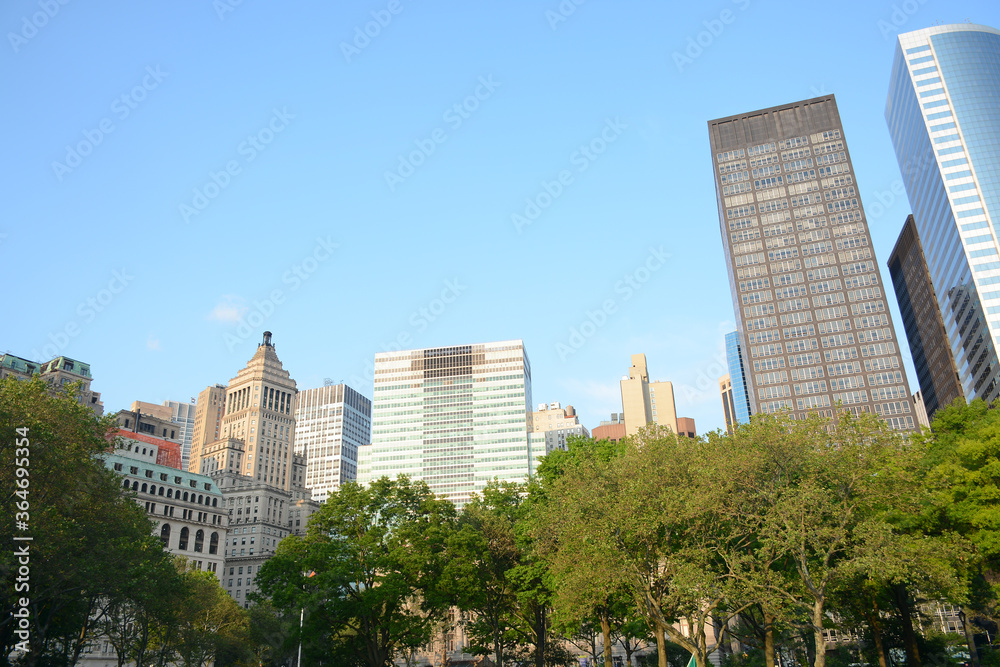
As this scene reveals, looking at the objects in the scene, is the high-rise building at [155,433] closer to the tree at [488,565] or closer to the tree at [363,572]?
the tree at [363,572]

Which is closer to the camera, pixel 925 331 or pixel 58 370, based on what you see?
pixel 58 370

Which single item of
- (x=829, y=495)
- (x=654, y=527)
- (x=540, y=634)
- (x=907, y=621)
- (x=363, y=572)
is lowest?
(x=540, y=634)

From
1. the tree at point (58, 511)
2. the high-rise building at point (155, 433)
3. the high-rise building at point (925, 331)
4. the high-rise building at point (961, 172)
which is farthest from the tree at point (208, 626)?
the high-rise building at point (925, 331)

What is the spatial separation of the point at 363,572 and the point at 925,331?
576 feet

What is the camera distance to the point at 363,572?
59.0 m

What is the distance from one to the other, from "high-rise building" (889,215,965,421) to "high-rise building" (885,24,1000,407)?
10.1 meters

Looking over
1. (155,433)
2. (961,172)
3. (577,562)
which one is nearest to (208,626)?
(577,562)

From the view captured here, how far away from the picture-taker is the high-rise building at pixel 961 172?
136m

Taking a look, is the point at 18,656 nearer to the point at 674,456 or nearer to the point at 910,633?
the point at 674,456

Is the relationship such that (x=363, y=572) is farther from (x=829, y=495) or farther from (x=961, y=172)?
(x=961, y=172)

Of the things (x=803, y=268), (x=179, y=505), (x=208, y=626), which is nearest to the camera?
(x=208, y=626)

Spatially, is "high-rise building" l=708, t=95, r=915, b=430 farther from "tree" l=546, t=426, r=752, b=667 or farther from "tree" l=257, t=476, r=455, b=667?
"tree" l=546, t=426, r=752, b=667

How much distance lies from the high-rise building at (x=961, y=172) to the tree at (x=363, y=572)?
120194 millimetres

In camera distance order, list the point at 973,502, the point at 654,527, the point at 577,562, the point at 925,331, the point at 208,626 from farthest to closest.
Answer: the point at 925,331
the point at 208,626
the point at 973,502
the point at 577,562
the point at 654,527
